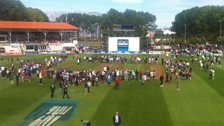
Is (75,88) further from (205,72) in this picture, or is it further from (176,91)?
(205,72)

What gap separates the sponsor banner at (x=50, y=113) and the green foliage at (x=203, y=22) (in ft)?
396

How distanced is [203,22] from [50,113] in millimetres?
138369

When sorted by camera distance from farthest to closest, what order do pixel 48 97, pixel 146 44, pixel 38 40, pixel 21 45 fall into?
1. pixel 146 44
2. pixel 38 40
3. pixel 21 45
4. pixel 48 97

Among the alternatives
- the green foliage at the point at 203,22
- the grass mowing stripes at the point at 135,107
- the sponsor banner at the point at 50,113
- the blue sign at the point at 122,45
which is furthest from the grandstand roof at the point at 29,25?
the sponsor banner at the point at 50,113

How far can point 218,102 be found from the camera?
35.3 metres

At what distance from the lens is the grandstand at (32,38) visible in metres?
114

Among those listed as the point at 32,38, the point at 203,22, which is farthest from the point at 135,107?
the point at 203,22

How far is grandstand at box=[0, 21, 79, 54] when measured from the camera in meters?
114

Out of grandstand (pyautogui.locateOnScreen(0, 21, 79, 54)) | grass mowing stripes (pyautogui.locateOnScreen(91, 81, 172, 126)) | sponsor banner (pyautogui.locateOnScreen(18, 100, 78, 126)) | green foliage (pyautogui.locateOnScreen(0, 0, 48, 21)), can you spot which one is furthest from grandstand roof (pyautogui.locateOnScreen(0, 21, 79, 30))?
sponsor banner (pyautogui.locateOnScreen(18, 100, 78, 126))

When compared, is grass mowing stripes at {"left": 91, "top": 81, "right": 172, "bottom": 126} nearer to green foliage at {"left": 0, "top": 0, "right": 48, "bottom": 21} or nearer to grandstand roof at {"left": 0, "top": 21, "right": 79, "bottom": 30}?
grandstand roof at {"left": 0, "top": 21, "right": 79, "bottom": 30}

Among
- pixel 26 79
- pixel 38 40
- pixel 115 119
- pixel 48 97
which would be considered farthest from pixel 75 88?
pixel 38 40

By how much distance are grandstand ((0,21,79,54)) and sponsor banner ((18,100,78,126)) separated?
76373 millimetres

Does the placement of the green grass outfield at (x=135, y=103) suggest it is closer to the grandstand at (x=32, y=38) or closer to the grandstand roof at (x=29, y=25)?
the grandstand at (x=32, y=38)

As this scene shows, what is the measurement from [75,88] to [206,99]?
1397cm
